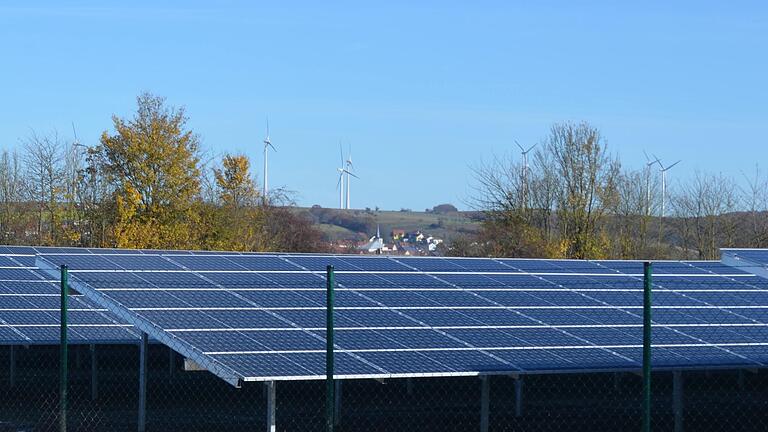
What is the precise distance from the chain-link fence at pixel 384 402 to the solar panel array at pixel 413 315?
1046 mm

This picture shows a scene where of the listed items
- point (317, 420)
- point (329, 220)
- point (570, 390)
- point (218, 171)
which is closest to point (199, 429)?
point (317, 420)

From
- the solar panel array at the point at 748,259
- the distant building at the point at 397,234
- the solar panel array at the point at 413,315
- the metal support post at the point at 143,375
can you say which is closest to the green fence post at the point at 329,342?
the solar panel array at the point at 413,315

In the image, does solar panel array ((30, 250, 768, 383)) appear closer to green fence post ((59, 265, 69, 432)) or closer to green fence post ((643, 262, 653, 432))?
green fence post ((59, 265, 69, 432))

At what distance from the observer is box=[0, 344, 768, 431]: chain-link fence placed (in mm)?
18641

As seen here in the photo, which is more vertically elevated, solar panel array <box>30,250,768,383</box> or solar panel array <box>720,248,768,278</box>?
solar panel array <box>720,248,768,278</box>

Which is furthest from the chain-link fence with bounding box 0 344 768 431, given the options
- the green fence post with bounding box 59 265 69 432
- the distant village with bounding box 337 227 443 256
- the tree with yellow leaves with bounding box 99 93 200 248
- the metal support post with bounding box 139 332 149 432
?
the distant village with bounding box 337 227 443 256

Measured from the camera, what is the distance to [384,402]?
2192cm

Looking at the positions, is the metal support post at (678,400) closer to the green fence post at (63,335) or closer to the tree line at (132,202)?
the green fence post at (63,335)

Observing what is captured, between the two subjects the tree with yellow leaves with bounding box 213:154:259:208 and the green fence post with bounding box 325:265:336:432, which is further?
the tree with yellow leaves with bounding box 213:154:259:208

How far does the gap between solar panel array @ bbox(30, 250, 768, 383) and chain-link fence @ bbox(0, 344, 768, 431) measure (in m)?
1.05

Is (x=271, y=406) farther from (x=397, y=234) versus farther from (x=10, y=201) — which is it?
(x=397, y=234)

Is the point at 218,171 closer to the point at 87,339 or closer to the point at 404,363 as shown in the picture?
the point at 87,339

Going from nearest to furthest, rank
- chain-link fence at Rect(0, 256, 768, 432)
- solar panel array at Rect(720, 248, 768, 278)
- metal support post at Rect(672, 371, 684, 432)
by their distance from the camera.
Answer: chain-link fence at Rect(0, 256, 768, 432) → metal support post at Rect(672, 371, 684, 432) → solar panel array at Rect(720, 248, 768, 278)

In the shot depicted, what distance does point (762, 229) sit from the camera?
52.1 metres
